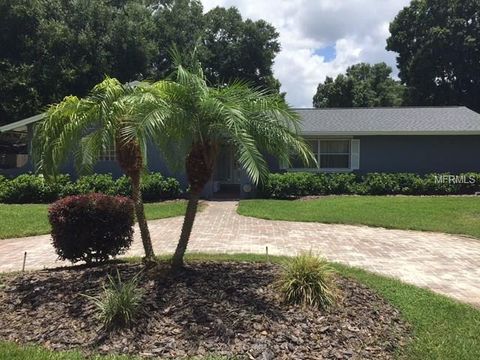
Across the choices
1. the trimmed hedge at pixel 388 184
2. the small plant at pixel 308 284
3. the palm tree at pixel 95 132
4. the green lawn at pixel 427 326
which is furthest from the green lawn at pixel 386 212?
the palm tree at pixel 95 132

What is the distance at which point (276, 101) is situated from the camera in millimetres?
6445

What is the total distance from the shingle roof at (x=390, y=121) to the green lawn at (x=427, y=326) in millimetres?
14769

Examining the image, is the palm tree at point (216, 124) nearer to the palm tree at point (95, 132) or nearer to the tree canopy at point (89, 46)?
the palm tree at point (95, 132)

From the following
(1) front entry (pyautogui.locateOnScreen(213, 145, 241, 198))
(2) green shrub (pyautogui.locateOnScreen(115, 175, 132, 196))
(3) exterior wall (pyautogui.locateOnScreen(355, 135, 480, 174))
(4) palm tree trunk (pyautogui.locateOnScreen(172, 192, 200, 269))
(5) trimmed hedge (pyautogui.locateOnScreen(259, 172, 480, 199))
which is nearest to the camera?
(4) palm tree trunk (pyautogui.locateOnScreen(172, 192, 200, 269))

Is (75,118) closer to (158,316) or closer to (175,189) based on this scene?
(158,316)

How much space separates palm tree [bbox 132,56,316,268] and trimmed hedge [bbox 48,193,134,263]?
1.79 meters

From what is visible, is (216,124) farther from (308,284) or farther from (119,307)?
(119,307)

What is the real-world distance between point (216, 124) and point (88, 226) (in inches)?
125

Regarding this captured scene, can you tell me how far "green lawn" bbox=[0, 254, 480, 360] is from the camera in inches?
183

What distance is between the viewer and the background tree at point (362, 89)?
4662cm

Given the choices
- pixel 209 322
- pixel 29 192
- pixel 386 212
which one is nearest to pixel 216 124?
pixel 209 322

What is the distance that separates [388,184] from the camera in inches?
800

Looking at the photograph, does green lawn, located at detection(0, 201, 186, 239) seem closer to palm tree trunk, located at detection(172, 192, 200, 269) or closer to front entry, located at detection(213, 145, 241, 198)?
front entry, located at detection(213, 145, 241, 198)

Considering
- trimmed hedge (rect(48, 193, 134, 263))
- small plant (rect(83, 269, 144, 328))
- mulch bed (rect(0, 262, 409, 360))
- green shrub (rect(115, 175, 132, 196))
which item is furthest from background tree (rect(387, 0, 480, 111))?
small plant (rect(83, 269, 144, 328))
